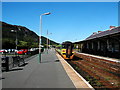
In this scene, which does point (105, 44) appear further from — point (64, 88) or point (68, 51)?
point (64, 88)

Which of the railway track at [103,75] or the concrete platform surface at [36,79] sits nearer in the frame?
the concrete platform surface at [36,79]

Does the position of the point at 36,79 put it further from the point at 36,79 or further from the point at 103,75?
the point at 103,75

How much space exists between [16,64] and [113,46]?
710 inches

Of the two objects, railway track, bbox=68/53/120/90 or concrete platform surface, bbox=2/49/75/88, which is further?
railway track, bbox=68/53/120/90

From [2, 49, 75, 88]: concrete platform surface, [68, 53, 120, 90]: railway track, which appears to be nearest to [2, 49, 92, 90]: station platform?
[2, 49, 75, 88]: concrete platform surface

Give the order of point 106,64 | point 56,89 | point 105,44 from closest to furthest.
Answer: point 56,89 < point 106,64 < point 105,44

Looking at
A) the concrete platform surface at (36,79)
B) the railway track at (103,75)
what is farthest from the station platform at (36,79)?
the railway track at (103,75)

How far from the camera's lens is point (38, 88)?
19.3 feet

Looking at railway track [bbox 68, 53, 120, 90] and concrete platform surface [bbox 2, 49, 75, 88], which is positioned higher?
concrete platform surface [bbox 2, 49, 75, 88]

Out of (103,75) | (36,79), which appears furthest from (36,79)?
(103,75)

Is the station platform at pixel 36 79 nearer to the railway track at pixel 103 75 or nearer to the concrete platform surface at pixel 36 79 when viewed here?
the concrete platform surface at pixel 36 79

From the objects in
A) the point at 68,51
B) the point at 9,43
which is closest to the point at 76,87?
the point at 68,51

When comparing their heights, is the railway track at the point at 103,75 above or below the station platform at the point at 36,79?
below

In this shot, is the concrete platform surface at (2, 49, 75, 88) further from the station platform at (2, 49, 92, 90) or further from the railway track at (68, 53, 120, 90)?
the railway track at (68, 53, 120, 90)
